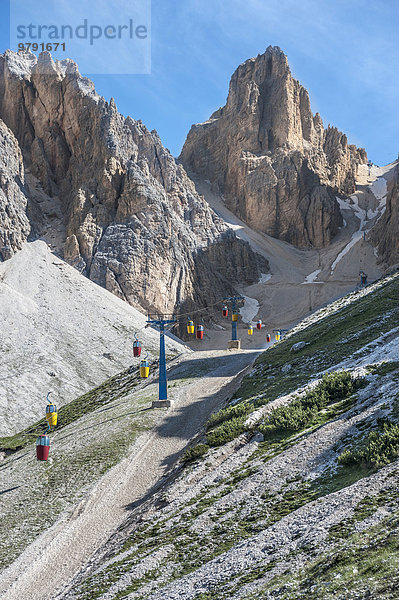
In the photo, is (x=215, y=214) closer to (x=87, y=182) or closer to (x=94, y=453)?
(x=87, y=182)

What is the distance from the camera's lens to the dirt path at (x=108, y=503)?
16750mm

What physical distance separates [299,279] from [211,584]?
321 feet

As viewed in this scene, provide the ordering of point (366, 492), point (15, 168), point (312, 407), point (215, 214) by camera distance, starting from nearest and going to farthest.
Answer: point (366, 492) → point (312, 407) → point (15, 168) → point (215, 214)

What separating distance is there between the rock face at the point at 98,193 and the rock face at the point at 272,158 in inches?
1166

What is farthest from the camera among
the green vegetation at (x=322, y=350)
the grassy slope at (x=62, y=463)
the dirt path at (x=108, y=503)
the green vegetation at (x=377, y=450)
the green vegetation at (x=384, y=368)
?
the green vegetation at (x=322, y=350)

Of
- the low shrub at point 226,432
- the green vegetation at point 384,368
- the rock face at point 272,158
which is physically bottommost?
the low shrub at point 226,432

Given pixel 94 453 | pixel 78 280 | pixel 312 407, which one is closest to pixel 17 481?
pixel 94 453

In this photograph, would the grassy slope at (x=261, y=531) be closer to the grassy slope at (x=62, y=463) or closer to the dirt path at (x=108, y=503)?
the dirt path at (x=108, y=503)

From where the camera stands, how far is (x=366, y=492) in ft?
39.8

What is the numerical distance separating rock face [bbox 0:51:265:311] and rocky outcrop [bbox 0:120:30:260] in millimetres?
3117

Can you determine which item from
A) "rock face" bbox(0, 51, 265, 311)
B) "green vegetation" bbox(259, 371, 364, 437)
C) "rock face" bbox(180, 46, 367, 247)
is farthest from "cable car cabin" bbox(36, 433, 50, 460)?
"rock face" bbox(180, 46, 367, 247)

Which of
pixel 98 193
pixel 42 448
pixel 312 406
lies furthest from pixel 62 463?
pixel 98 193

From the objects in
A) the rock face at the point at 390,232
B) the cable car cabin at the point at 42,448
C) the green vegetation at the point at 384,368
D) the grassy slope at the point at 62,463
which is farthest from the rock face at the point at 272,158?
the green vegetation at the point at 384,368

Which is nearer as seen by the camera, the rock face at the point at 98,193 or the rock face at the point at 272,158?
the rock face at the point at 98,193
